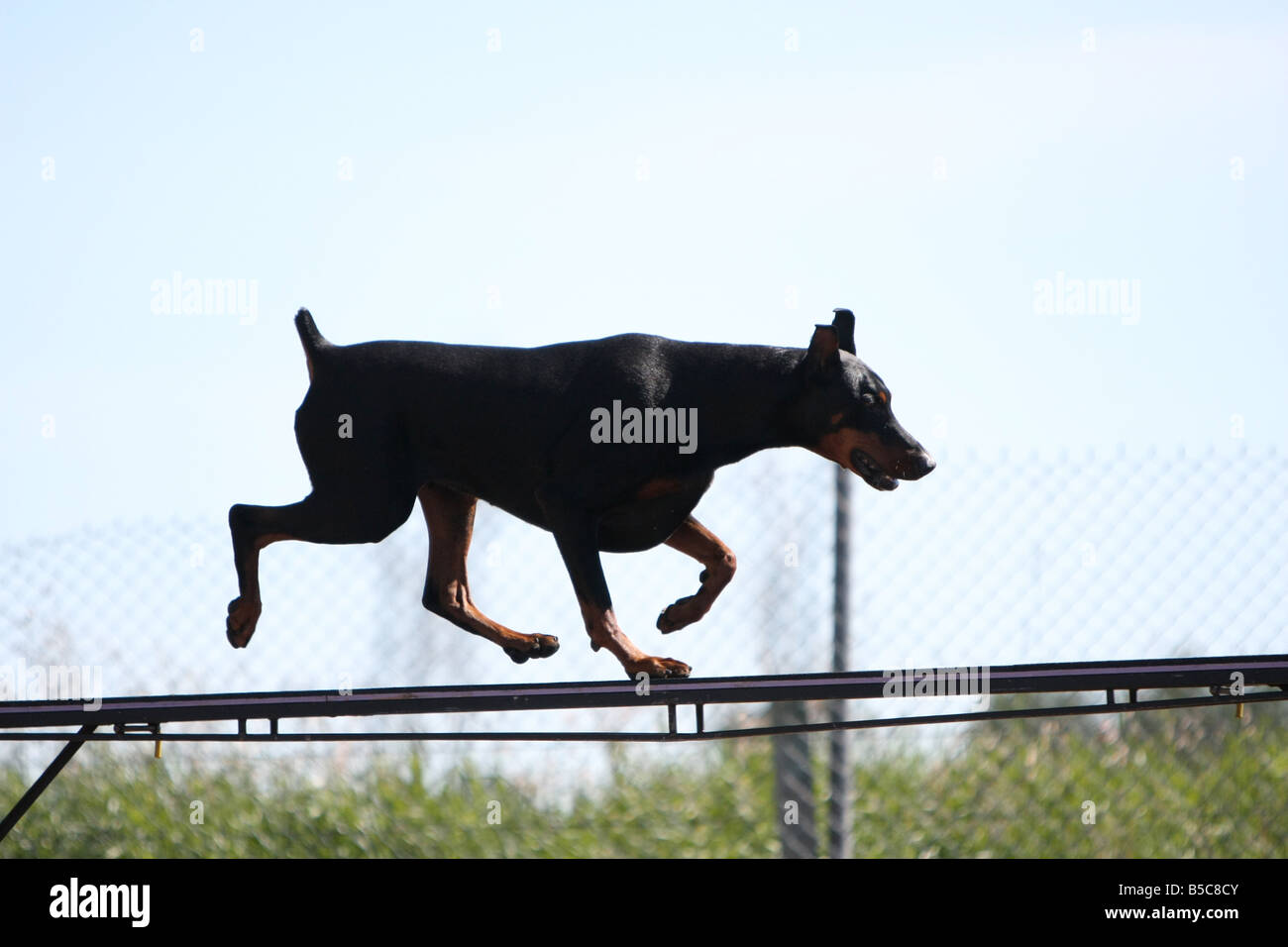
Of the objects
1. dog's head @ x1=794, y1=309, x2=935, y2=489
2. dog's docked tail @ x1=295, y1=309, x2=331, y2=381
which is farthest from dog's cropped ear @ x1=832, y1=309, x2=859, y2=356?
dog's docked tail @ x1=295, y1=309, x2=331, y2=381

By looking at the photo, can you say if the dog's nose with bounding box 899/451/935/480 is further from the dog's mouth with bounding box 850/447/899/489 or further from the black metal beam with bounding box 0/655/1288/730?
the black metal beam with bounding box 0/655/1288/730

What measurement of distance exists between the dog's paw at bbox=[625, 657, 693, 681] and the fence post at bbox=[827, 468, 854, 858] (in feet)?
3.33

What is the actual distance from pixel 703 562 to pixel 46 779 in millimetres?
1750

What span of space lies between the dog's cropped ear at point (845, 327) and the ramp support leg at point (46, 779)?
2.11 meters

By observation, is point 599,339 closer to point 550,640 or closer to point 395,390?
point 395,390

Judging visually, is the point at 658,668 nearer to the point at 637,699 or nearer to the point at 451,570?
the point at 637,699

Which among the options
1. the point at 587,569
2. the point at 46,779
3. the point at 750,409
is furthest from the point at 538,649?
the point at 46,779

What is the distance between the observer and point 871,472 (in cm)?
368

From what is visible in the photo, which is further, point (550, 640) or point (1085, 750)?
point (1085, 750)

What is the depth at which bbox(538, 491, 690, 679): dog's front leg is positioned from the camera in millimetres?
3670

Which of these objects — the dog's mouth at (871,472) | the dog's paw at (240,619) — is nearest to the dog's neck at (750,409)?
the dog's mouth at (871,472)
